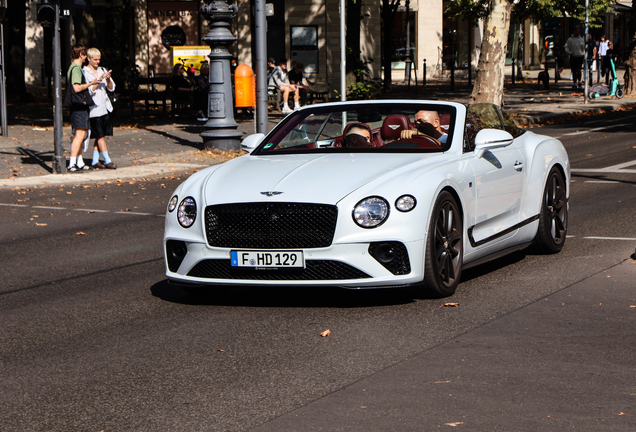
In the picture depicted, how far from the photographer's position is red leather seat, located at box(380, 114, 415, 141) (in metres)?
7.84

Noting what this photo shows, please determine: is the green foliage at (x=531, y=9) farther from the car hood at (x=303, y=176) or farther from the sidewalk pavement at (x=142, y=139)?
the car hood at (x=303, y=176)

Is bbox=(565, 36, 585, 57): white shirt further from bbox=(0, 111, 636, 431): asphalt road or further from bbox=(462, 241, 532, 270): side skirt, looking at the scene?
bbox=(462, 241, 532, 270): side skirt

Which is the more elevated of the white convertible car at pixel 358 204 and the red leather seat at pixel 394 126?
the red leather seat at pixel 394 126

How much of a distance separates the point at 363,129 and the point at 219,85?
12270 millimetres

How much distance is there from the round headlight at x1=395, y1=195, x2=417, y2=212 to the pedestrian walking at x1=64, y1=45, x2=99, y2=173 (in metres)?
10.5

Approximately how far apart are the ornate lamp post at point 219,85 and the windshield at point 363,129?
38.3 feet

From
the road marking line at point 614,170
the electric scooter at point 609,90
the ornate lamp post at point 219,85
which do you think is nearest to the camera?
the road marking line at point 614,170

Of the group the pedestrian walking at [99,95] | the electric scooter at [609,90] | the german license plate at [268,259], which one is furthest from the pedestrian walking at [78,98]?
the electric scooter at [609,90]

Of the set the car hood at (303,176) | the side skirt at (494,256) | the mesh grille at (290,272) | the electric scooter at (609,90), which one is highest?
the electric scooter at (609,90)

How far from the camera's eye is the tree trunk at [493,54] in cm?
2573

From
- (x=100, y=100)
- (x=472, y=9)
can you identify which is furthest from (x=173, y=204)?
(x=472, y=9)

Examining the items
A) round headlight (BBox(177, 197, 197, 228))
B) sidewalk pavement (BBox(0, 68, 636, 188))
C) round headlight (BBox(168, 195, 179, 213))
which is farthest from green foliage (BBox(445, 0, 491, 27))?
round headlight (BBox(177, 197, 197, 228))

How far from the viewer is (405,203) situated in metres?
6.50

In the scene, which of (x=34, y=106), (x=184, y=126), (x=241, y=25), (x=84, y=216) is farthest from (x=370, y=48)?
(x=84, y=216)
